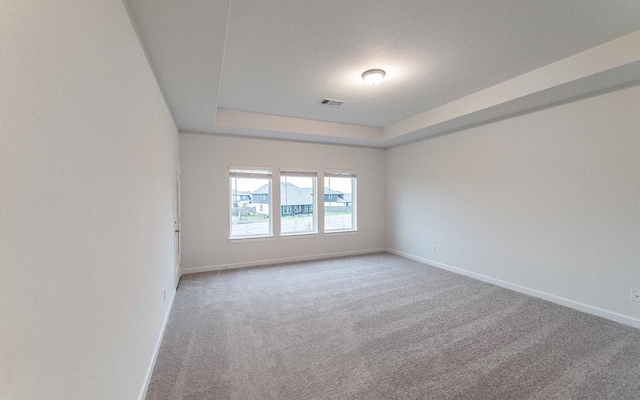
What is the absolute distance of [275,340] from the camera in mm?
2600

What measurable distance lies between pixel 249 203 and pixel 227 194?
0.47 metres

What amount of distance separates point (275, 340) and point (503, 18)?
3467 mm

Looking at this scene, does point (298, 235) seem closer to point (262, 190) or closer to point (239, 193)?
point (262, 190)

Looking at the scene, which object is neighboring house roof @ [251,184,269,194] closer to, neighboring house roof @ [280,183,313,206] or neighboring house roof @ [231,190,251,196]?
neighboring house roof @ [231,190,251,196]

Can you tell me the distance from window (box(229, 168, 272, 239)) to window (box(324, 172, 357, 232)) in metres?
1.31

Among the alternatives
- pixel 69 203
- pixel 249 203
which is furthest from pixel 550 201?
pixel 249 203

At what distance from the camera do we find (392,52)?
2.66m

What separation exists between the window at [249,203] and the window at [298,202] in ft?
1.00

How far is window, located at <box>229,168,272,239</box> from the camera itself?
5.09 meters

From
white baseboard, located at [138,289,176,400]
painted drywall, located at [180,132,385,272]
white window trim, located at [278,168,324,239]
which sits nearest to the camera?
white baseboard, located at [138,289,176,400]

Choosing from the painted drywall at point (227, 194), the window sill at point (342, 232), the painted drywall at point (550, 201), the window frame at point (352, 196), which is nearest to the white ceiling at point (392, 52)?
the painted drywall at point (550, 201)

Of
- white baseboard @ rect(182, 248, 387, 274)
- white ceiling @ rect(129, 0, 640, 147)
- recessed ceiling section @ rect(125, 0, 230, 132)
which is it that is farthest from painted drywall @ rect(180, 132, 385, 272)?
recessed ceiling section @ rect(125, 0, 230, 132)

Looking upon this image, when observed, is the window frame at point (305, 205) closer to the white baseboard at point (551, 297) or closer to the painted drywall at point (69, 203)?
the white baseboard at point (551, 297)

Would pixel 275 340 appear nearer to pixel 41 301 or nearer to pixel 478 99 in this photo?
pixel 41 301
